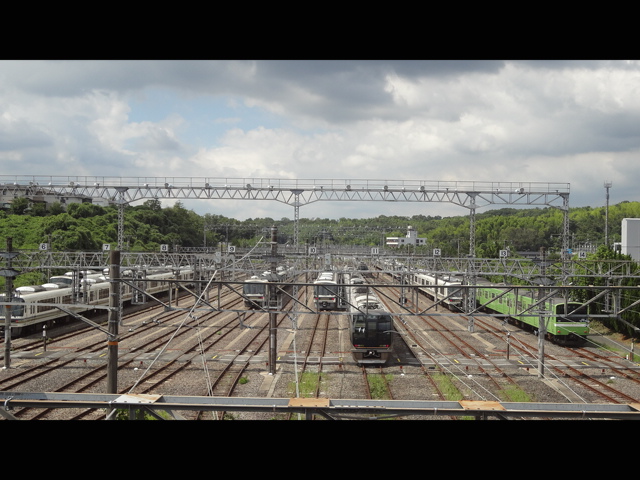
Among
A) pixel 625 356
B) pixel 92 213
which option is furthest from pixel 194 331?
pixel 92 213

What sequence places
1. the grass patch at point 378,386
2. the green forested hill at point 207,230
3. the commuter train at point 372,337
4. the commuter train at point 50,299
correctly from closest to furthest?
1. the grass patch at point 378,386
2. the commuter train at point 372,337
3. the commuter train at point 50,299
4. the green forested hill at point 207,230

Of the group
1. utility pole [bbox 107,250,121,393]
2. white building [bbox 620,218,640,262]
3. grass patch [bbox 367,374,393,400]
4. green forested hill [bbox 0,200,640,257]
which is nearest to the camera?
utility pole [bbox 107,250,121,393]

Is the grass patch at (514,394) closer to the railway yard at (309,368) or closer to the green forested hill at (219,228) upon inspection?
the railway yard at (309,368)

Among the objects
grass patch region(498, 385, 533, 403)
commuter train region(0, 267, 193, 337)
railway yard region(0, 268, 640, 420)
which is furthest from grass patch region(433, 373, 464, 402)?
commuter train region(0, 267, 193, 337)

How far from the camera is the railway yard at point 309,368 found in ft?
42.8

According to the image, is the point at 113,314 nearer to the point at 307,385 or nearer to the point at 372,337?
the point at 307,385

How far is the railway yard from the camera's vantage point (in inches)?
514

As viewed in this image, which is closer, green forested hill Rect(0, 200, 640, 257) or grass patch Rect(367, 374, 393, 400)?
grass patch Rect(367, 374, 393, 400)

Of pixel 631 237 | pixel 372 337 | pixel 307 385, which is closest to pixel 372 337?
pixel 372 337

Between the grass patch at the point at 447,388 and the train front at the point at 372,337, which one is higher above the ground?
the train front at the point at 372,337

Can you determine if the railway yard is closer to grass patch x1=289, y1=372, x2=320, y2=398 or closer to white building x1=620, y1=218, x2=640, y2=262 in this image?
grass patch x1=289, y1=372, x2=320, y2=398

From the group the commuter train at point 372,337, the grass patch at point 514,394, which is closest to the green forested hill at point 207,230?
the grass patch at point 514,394

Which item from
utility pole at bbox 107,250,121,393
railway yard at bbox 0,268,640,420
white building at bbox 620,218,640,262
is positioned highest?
white building at bbox 620,218,640,262
